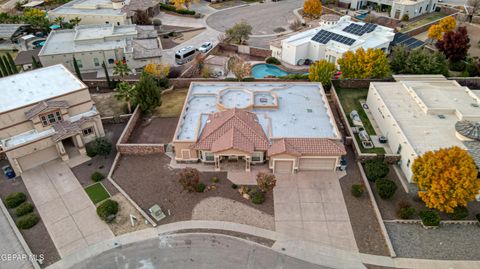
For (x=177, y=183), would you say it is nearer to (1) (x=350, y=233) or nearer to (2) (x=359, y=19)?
(1) (x=350, y=233)

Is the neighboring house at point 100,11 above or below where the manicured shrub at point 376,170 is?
above

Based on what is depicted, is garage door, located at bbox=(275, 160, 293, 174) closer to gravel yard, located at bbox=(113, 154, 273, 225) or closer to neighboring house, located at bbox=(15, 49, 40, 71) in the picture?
gravel yard, located at bbox=(113, 154, 273, 225)

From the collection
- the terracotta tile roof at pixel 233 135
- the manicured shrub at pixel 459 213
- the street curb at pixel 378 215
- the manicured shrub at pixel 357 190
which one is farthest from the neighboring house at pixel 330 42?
the manicured shrub at pixel 459 213

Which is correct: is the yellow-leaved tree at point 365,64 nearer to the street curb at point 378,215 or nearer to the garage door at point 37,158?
the street curb at point 378,215

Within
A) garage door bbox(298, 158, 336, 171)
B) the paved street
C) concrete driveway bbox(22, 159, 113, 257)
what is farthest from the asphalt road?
garage door bbox(298, 158, 336, 171)

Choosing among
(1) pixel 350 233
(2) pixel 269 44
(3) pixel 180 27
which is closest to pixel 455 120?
(1) pixel 350 233
